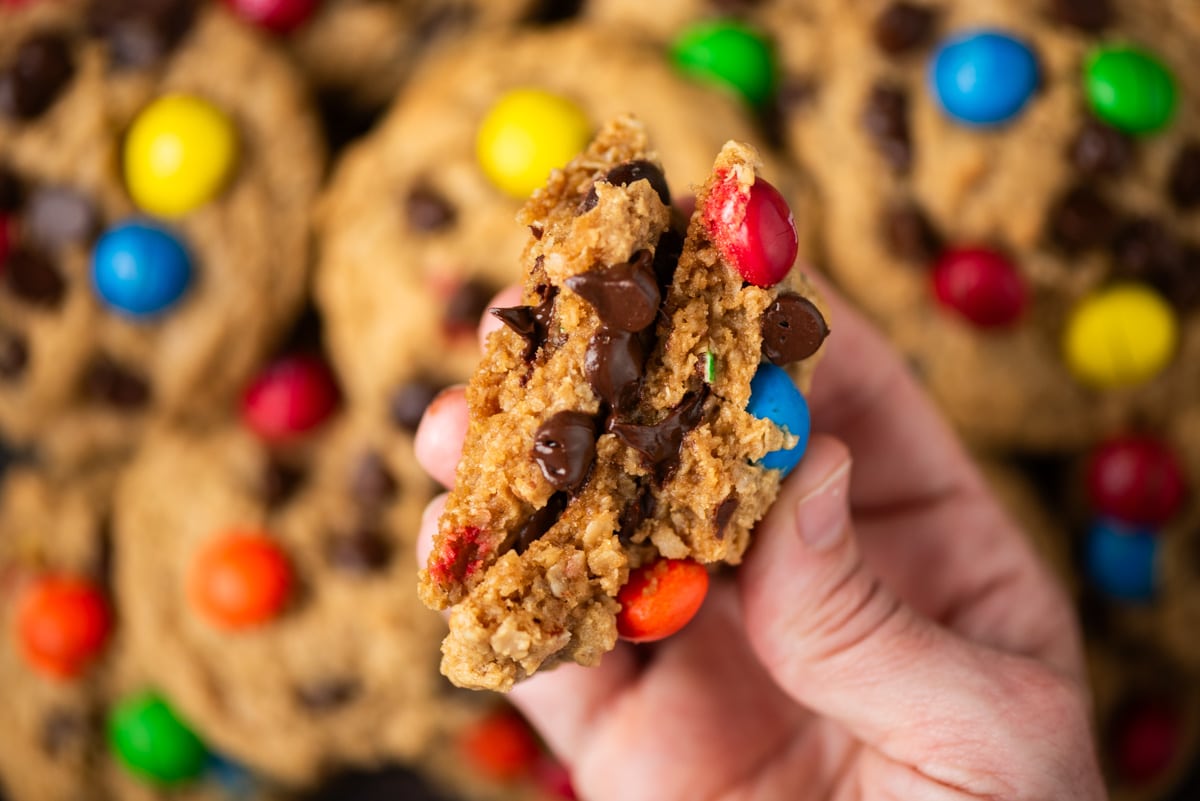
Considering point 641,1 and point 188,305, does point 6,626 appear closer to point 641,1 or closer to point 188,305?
point 188,305

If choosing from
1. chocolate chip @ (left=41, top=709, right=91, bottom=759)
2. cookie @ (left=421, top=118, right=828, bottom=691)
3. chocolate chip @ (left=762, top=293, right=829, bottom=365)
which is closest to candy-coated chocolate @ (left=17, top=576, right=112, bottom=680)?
chocolate chip @ (left=41, top=709, right=91, bottom=759)

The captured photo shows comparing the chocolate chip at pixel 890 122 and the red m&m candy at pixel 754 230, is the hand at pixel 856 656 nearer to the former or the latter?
the red m&m candy at pixel 754 230

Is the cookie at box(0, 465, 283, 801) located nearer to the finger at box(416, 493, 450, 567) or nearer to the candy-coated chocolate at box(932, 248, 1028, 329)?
the finger at box(416, 493, 450, 567)

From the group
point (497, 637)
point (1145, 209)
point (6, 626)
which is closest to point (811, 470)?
point (497, 637)

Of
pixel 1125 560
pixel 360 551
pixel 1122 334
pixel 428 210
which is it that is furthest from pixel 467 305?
pixel 1125 560

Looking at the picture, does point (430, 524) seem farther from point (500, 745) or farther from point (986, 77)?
point (986, 77)

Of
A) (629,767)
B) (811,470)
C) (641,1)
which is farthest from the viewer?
(641,1)
